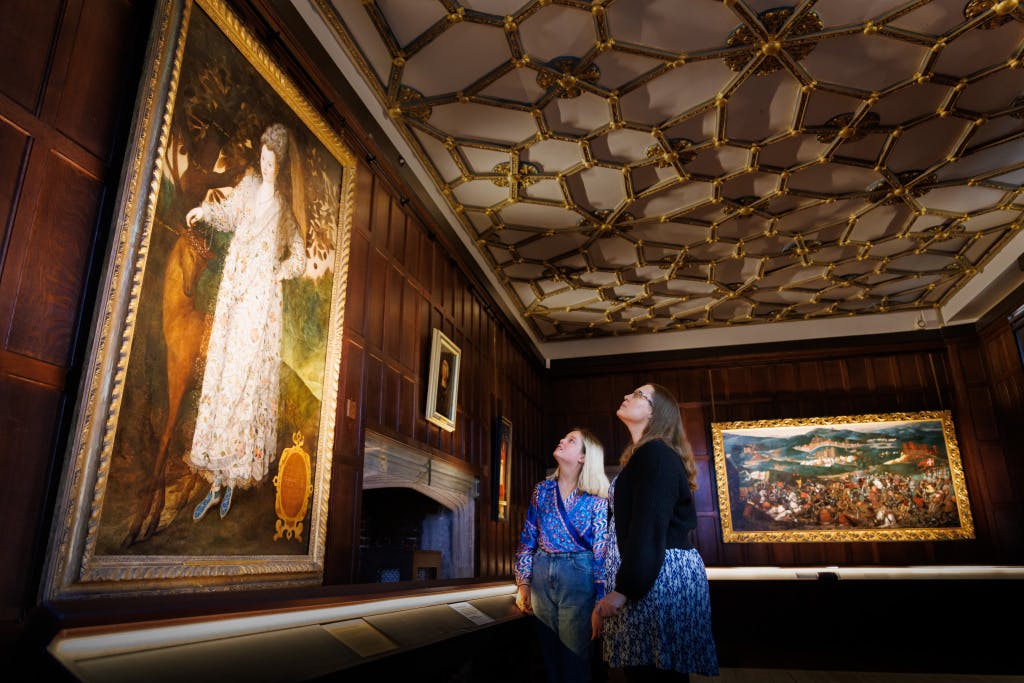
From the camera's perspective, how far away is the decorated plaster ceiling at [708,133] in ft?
15.6

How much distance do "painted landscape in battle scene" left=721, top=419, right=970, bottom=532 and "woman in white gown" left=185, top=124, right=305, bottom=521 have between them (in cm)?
845

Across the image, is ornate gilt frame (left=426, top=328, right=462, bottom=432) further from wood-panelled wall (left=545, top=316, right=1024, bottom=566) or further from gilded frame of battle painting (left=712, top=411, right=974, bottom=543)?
gilded frame of battle painting (left=712, top=411, right=974, bottom=543)

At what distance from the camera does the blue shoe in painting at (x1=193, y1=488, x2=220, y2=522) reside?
2.97 meters

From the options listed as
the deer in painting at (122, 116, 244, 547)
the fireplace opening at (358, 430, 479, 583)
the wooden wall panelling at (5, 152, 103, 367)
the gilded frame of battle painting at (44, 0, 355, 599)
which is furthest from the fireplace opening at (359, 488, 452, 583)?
the wooden wall panelling at (5, 152, 103, 367)

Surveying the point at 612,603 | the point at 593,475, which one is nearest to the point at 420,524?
the point at 593,475

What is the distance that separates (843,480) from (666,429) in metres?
9.04

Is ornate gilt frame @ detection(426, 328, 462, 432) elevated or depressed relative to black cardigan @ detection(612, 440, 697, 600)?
elevated

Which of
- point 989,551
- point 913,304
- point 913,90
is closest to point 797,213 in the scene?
point 913,90

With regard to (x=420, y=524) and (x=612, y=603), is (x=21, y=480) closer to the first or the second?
(x=612, y=603)

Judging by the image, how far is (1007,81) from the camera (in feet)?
17.6

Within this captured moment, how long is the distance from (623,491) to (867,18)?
14.7ft

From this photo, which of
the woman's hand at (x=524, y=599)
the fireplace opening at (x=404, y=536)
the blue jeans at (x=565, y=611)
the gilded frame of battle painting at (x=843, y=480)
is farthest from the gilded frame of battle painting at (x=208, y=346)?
the gilded frame of battle painting at (x=843, y=480)

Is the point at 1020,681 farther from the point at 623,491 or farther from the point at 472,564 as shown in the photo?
the point at 472,564

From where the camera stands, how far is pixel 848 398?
10359 millimetres
